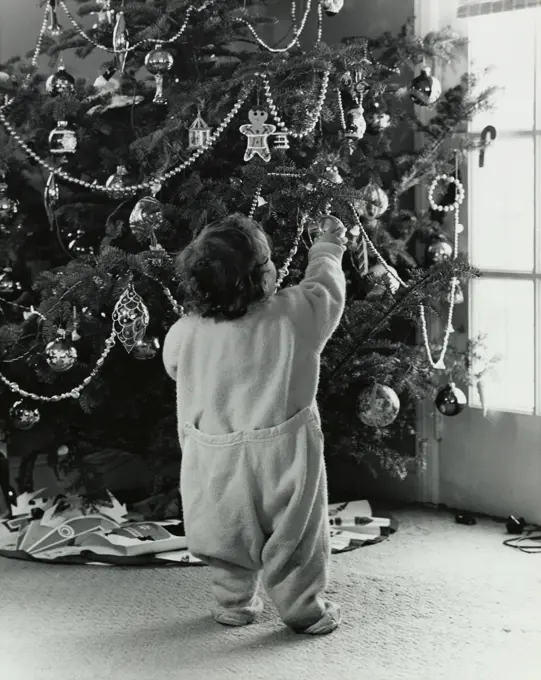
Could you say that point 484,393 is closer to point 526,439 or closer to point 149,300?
point 526,439

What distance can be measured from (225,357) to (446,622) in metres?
0.82

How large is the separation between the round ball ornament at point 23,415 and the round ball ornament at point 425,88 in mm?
1501

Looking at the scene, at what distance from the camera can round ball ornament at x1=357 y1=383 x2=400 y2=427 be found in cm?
304

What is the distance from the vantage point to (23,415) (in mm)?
3193

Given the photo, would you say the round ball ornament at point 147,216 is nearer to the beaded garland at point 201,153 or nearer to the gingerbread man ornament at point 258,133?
the beaded garland at point 201,153

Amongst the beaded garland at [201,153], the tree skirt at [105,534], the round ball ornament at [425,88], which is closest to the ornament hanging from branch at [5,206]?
the beaded garland at [201,153]

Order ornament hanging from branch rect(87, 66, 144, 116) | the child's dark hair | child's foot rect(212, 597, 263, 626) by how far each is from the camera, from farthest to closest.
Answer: ornament hanging from branch rect(87, 66, 144, 116) → child's foot rect(212, 597, 263, 626) → the child's dark hair

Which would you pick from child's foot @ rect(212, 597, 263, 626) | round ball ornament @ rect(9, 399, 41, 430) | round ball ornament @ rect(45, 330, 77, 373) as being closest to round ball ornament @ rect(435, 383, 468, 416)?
child's foot @ rect(212, 597, 263, 626)

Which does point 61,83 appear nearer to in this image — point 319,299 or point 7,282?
point 7,282

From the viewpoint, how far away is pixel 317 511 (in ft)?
7.97

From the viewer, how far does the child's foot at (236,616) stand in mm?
2512

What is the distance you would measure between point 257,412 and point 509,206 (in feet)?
4.37

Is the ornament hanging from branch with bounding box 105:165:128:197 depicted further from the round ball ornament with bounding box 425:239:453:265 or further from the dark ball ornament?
the round ball ornament with bounding box 425:239:453:265

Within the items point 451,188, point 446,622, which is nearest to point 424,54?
point 451,188
